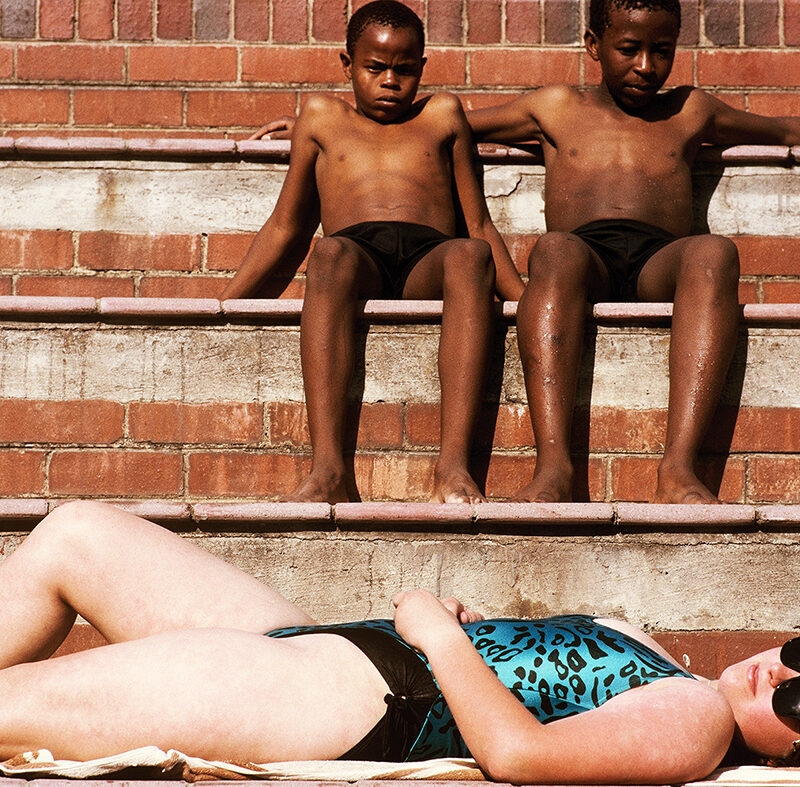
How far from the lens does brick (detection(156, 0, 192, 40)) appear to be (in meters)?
4.30

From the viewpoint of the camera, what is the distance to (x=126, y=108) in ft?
13.8

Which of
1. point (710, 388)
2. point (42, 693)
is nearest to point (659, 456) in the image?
point (710, 388)

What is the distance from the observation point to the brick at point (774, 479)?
2.79 m

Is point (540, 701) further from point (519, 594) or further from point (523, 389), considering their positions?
point (523, 389)

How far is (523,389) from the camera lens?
9.40 ft

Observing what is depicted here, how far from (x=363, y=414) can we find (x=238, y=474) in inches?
14.0

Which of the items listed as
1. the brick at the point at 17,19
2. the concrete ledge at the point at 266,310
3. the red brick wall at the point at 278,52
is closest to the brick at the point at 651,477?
the concrete ledge at the point at 266,310

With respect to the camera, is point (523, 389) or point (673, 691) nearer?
point (673, 691)

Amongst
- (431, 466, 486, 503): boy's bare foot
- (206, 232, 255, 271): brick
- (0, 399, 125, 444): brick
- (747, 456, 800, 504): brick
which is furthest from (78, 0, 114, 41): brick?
(747, 456, 800, 504): brick

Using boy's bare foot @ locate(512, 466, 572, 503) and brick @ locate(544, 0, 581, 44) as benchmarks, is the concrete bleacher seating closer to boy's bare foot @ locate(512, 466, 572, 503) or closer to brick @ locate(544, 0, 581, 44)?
boy's bare foot @ locate(512, 466, 572, 503)

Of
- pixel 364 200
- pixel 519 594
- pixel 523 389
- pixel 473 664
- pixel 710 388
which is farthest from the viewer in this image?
pixel 364 200

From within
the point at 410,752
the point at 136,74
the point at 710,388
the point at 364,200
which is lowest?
the point at 410,752

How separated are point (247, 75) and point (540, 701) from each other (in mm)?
3115

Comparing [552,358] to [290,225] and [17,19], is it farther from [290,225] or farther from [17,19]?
[17,19]
